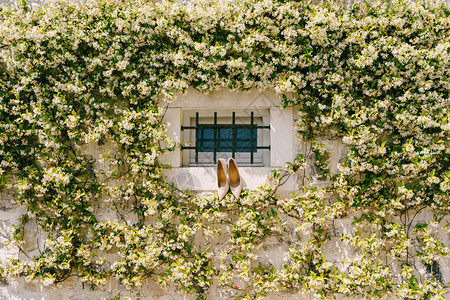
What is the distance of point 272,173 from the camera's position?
3.63 meters

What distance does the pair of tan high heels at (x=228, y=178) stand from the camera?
3572 millimetres

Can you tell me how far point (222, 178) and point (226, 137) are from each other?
1.84ft

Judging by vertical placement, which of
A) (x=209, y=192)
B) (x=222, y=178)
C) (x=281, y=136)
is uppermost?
(x=281, y=136)

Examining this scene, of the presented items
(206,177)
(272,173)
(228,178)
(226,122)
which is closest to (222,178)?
(228,178)

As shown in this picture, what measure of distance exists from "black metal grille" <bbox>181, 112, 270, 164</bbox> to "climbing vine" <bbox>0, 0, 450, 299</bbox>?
371mm

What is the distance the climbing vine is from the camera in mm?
3467

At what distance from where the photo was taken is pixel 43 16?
11.8ft

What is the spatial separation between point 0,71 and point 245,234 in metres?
3.17

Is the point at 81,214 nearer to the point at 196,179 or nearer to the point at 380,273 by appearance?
the point at 196,179

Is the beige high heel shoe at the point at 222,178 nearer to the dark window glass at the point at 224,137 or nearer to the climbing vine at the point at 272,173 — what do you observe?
the climbing vine at the point at 272,173

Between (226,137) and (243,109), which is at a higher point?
(243,109)

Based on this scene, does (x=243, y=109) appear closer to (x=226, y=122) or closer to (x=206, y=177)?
(x=226, y=122)

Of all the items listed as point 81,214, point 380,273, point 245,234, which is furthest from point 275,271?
point 81,214

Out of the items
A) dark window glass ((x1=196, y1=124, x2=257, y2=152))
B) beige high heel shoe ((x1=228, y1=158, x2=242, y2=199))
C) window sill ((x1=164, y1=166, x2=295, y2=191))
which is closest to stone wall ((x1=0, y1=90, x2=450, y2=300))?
window sill ((x1=164, y1=166, x2=295, y2=191))
